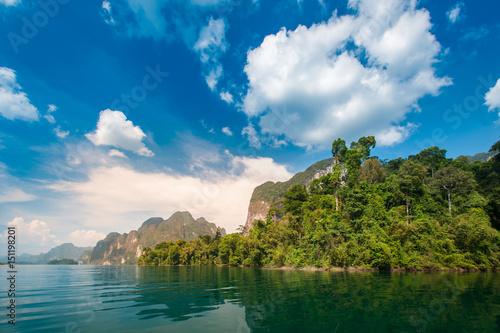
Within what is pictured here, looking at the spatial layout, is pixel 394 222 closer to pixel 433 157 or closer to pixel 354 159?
pixel 354 159

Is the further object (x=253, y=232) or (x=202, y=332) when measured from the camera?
(x=253, y=232)

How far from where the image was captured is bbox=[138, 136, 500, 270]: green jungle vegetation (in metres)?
35.9

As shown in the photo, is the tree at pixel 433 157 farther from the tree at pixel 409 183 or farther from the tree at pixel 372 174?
the tree at pixel 409 183

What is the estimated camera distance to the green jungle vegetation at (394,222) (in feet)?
118

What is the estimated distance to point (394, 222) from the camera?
40875mm

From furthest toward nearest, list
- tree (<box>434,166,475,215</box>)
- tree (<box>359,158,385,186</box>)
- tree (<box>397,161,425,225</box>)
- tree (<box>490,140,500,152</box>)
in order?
1. tree (<box>359,158,385,186</box>)
2. tree (<box>490,140,500,152</box>)
3. tree (<box>434,166,475,215</box>)
4. tree (<box>397,161,425,225</box>)

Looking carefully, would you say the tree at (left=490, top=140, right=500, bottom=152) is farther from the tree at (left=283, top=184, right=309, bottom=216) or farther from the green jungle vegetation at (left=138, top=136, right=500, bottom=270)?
the tree at (left=283, top=184, right=309, bottom=216)

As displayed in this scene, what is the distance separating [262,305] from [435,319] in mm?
6979

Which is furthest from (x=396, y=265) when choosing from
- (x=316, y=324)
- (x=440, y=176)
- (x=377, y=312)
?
(x=316, y=324)

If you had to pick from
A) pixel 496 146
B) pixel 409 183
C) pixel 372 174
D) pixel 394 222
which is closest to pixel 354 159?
pixel 372 174

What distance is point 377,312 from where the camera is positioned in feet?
30.7

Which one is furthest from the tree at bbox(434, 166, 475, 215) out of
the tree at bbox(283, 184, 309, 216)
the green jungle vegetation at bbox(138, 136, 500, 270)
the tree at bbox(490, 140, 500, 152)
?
the tree at bbox(283, 184, 309, 216)

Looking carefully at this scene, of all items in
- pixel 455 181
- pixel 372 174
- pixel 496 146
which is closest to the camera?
pixel 455 181

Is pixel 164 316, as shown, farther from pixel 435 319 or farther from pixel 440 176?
pixel 440 176
